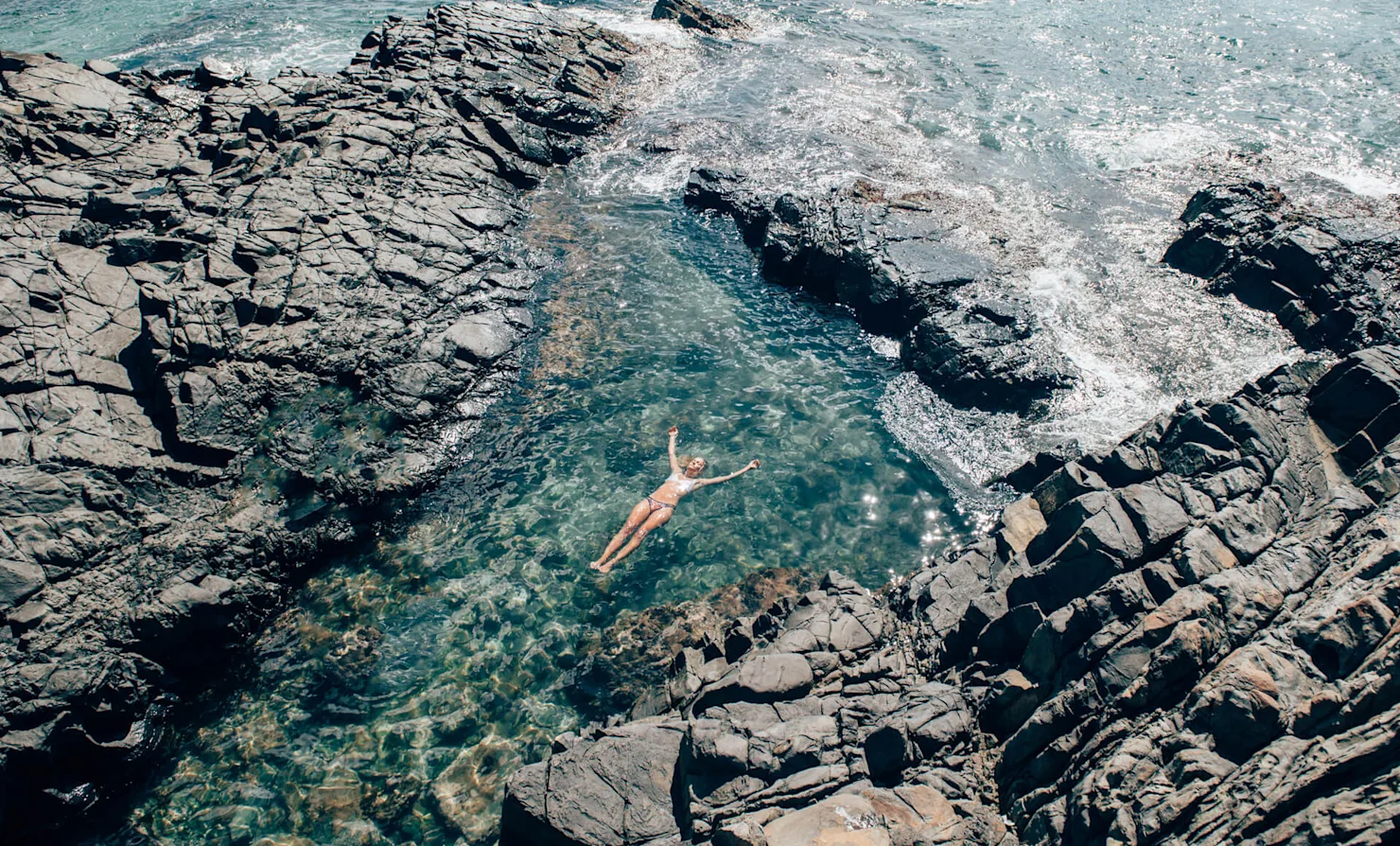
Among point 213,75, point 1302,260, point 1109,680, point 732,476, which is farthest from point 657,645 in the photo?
point 213,75

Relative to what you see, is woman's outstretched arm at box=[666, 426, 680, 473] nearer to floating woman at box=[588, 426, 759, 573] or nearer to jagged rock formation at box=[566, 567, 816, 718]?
floating woman at box=[588, 426, 759, 573]

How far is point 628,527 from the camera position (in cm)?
1873

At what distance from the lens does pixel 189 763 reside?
14367 millimetres

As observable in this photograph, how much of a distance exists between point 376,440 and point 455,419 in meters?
2.20

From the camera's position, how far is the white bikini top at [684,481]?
1969 centimetres

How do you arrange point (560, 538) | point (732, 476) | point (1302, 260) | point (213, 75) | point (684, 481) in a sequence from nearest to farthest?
point (560, 538)
point (684, 481)
point (732, 476)
point (1302, 260)
point (213, 75)

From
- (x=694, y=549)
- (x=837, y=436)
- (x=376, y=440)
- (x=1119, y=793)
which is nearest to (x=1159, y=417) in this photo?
(x=837, y=436)

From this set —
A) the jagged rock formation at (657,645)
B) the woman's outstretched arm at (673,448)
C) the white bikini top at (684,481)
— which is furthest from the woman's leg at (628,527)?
the jagged rock formation at (657,645)

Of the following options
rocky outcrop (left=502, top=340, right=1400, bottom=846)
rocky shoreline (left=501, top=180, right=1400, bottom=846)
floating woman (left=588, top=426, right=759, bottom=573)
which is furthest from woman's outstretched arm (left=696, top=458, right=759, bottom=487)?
rocky outcrop (left=502, top=340, right=1400, bottom=846)

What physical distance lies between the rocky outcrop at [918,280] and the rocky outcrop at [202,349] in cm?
963

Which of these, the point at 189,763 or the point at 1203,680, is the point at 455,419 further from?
the point at 1203,680

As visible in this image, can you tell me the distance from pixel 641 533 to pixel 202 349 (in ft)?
41.0

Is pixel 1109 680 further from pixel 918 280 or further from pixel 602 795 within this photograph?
pixel 918 280

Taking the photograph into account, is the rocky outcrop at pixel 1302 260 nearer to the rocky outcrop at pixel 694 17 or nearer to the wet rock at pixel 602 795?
the wet rock at pixel 602 795
